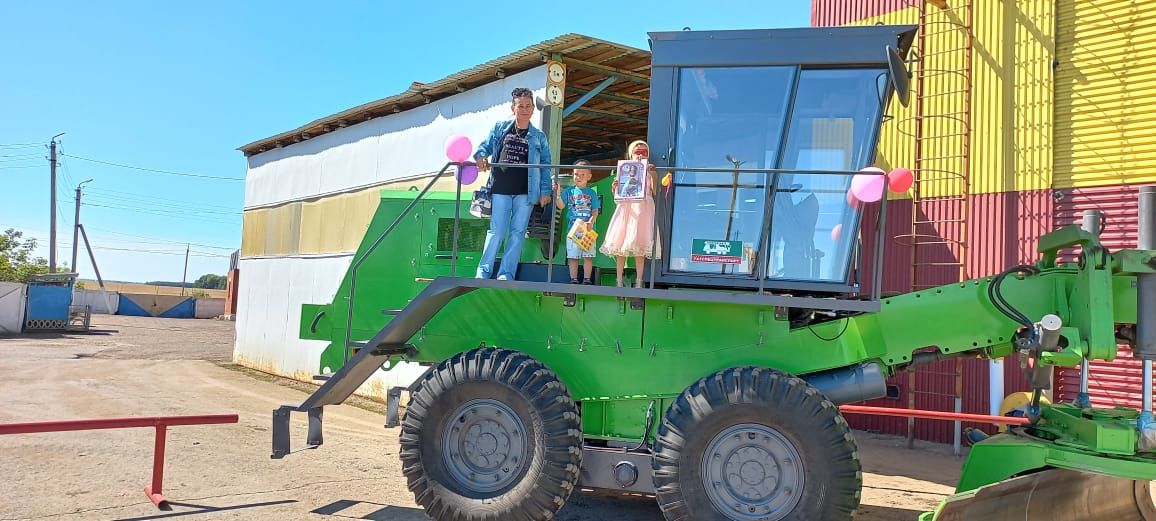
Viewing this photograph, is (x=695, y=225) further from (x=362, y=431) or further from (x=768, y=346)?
(x=362, y=431)

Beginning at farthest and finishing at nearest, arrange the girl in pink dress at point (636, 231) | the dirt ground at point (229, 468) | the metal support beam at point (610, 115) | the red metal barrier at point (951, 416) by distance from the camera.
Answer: the metal support beam at point (610, 115) < the red metal barrier at point (951, 416) < the dirt ground at point (229, 468) < the girl in pink dress at point (636, 231)

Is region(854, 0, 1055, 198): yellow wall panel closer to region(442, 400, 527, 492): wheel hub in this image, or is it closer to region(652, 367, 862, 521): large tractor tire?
region(652, 367, 862, 521): large tractor tire

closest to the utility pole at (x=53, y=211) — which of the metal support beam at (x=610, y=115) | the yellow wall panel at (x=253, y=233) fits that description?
the yellow wall panel at (x=253, y=233)

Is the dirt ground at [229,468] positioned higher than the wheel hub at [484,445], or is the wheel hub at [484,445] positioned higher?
the wheel hub at [484,445]

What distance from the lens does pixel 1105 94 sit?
953 cm

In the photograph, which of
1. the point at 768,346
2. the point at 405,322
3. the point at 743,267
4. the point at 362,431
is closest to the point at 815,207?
the point at 743,267

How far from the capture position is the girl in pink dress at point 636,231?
5379mm

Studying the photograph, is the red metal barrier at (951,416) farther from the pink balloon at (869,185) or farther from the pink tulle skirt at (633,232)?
the pink tulle skirt at (633,232)

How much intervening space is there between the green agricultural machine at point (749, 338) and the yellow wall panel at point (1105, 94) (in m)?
5.24

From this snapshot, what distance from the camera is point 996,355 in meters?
5.32

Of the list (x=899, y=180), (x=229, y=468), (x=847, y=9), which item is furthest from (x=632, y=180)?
(x=847, y=9)

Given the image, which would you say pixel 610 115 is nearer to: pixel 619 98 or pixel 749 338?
pixel 619 98

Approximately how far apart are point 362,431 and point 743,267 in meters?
6.97

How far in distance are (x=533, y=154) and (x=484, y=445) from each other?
234 cm
